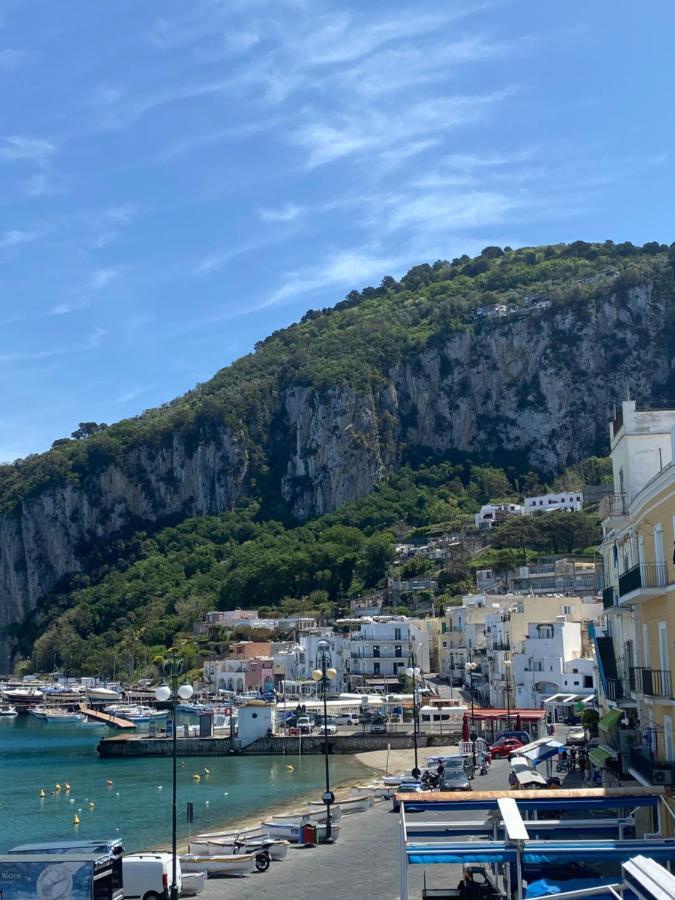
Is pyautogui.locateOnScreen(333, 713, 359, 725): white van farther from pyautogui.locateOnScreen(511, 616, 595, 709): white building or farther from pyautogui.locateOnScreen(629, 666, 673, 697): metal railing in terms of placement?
pyautogui.locateOnScreen(629, 666, 673, 697): metal railing

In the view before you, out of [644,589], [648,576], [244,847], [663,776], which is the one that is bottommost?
[244,847]

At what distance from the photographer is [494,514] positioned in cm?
14262

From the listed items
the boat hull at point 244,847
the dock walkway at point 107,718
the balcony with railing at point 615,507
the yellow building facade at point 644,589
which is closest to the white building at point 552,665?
the yellow building facade at point 644,589

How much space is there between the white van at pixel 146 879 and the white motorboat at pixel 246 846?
16.1 feet

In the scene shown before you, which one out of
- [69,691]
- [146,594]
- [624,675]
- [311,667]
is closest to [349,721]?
[311,667]

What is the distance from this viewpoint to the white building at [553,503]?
449 ft

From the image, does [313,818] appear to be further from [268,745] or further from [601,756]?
[268,745]

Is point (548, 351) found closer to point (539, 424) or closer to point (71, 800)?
point (539, 424)

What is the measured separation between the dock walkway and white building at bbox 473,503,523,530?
182ft

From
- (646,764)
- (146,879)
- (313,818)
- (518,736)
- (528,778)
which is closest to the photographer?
(146,879)

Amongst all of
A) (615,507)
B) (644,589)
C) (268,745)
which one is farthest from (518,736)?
(644,589)

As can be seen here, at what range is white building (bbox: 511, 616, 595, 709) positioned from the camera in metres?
64.4

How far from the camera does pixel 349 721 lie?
7438 cm

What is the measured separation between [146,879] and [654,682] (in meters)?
12.0
